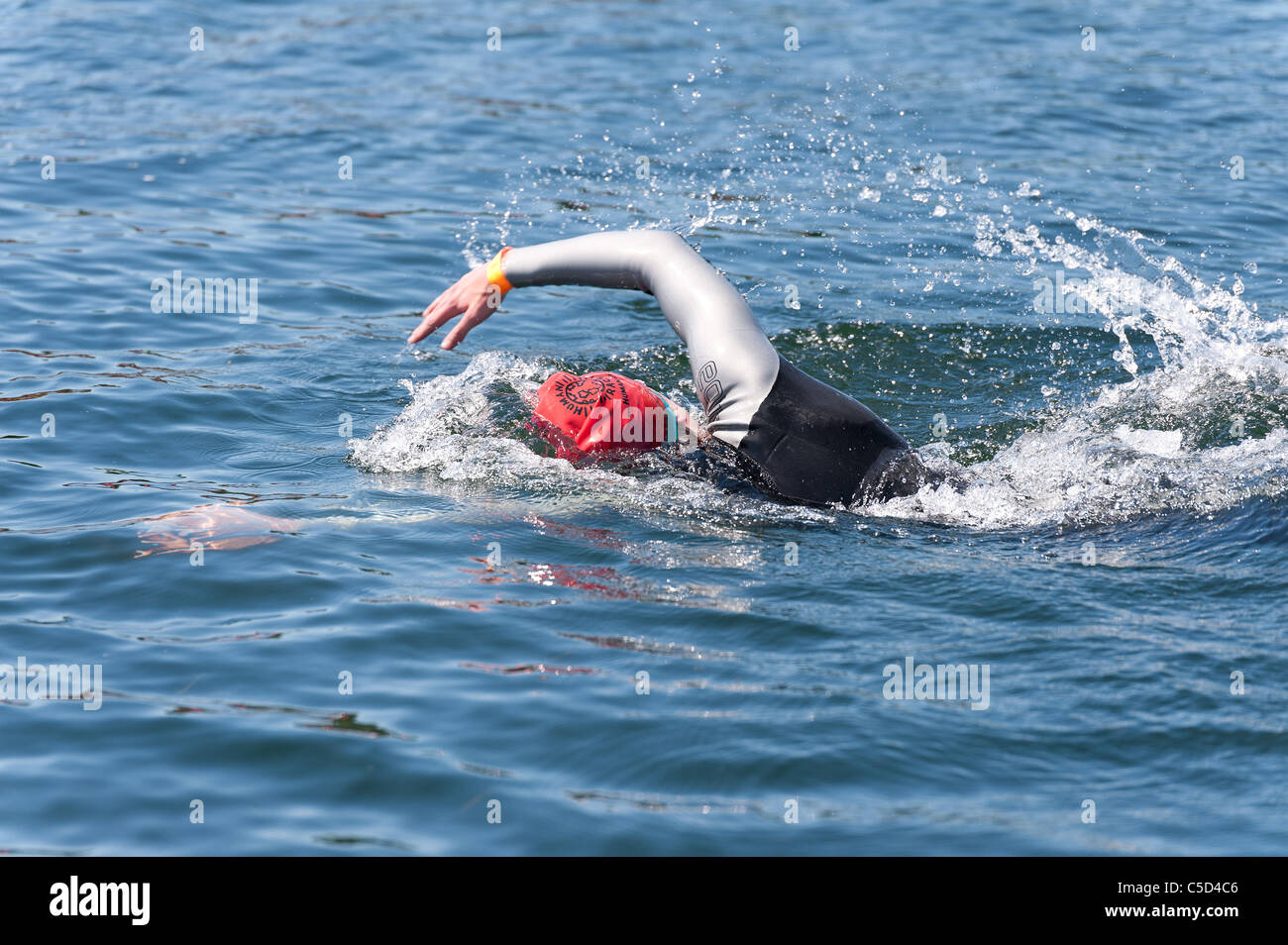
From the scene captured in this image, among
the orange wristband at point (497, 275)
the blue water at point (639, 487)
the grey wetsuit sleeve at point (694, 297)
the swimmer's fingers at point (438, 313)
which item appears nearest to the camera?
the blue water at point (639, 487)

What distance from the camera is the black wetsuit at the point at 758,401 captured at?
17.4ft

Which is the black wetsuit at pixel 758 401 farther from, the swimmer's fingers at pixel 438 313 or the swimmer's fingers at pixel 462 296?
the swimmer's fingers at pixel 438 313

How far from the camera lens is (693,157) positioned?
39.2 ft

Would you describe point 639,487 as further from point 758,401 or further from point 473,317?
point 473,317

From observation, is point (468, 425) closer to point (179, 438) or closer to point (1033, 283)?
point (179, 438)

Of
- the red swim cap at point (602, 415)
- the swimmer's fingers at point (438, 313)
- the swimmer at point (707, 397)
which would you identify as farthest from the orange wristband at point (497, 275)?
the red swim cap at point (602, 415)

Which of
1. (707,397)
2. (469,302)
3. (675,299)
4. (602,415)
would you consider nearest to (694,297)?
(675,299)

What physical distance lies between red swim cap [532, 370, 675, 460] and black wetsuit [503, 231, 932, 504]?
0.84ft

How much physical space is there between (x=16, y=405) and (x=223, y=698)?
3.64 m

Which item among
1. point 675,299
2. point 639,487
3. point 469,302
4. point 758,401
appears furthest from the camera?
point 639,487

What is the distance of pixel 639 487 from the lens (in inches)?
224

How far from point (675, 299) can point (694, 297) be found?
0.09 meters

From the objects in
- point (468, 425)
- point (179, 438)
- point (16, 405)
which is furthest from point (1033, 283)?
point (16, 405)

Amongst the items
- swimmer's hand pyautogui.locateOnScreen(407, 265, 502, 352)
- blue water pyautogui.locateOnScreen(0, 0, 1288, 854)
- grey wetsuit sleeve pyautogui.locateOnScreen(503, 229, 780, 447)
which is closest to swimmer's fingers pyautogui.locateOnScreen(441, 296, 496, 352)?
swimmer's hand pyautogui.locateOnScreen(407, 265, 502, 352)
